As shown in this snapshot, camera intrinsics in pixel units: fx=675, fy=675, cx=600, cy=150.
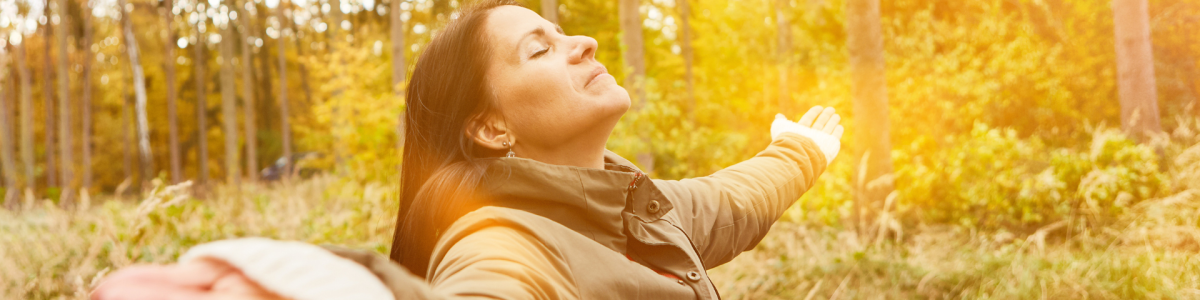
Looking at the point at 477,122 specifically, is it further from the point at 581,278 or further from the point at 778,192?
the point at 778,192

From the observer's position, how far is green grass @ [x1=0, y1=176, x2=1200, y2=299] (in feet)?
13.5

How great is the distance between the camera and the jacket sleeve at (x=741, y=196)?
6.08ft

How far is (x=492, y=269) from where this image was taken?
0.98m

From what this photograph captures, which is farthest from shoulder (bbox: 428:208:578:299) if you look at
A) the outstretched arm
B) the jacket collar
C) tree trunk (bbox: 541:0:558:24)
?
tree trunk (bbox: 541:0:558:24)

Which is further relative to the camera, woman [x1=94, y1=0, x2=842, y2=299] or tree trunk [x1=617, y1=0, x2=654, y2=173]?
tree trunk [x1=617, y1=0, x2=654, y2=173]

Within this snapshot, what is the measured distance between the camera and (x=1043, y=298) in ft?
13.1

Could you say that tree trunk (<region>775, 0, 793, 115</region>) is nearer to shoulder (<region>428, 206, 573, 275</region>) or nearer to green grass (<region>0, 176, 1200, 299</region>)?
green grass (<region>0, 176, 1200, 299</region>)

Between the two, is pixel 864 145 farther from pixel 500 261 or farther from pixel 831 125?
pixel 500 261

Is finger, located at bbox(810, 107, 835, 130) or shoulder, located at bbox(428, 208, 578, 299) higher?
finger, located at bbox(810, 107, 835, 130)

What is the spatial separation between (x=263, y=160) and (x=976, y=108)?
28113 mm

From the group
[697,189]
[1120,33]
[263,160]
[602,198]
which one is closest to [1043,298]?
[697,189]

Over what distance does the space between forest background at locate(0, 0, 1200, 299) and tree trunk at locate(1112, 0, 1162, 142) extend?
0.02 m

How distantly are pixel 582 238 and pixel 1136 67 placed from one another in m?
8.28

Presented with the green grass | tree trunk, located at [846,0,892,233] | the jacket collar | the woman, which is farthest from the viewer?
tree trunk, located at [846,0,892,233]
